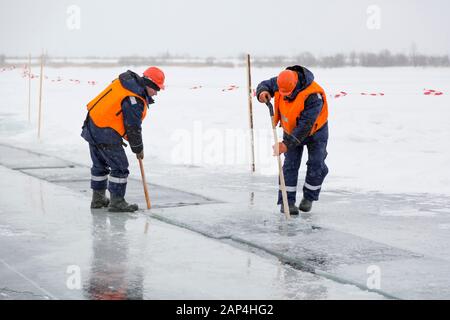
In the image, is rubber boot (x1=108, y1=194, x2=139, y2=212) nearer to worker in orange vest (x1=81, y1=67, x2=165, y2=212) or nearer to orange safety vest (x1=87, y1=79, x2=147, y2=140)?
worker in orange vest (x1=81, y1=67, x2=165, y2=212)

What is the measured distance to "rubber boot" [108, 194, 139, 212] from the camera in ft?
27.3

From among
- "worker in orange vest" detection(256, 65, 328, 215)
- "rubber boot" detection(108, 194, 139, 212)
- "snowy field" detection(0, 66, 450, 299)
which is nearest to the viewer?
"snowy field" detection(0, 66, 450, 299)

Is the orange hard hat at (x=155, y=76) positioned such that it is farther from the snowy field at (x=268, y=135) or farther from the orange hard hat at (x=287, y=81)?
the snowy field at (x=268, y=135)

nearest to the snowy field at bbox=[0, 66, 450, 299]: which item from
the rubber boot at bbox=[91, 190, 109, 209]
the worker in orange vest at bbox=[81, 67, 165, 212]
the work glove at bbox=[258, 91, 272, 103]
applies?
the rubber boot at bbox=[91, 190, 109, 209]

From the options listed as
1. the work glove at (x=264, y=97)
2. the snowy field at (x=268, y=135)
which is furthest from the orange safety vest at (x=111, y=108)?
the snowy field at (x=268, y=135)

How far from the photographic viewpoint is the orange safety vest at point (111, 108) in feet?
26.9

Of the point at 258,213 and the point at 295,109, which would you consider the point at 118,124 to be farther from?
the point at 295,109

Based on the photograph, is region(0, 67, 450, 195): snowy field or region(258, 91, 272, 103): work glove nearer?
region(258, 91, 272, 103): work glove

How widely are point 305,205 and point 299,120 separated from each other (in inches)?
37.9

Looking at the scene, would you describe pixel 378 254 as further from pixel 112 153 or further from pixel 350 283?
pixel 112 153

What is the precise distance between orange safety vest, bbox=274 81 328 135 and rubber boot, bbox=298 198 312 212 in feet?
2.45

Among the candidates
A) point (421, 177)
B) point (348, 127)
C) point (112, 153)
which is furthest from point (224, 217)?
point (348, 127)

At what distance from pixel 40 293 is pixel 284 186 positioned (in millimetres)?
3410

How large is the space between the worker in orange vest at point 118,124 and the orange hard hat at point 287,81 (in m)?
1.21
